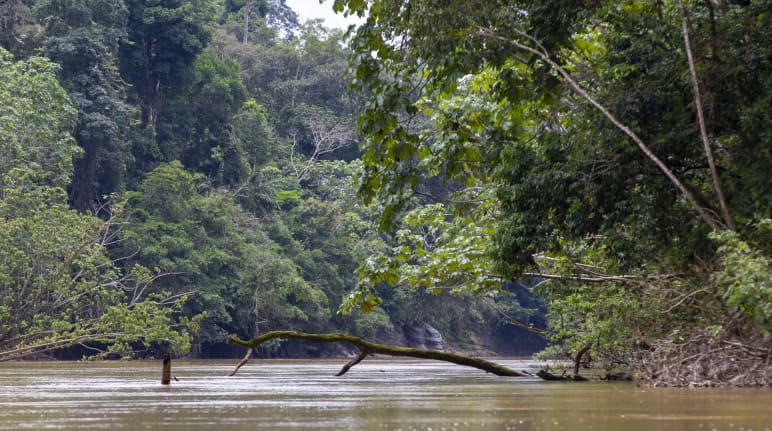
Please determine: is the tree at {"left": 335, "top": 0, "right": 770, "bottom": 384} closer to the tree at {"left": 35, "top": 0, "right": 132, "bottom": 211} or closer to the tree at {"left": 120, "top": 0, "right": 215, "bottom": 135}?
the tree at {"left": 35, "top": 0, "right": 132, "bottom": 211}

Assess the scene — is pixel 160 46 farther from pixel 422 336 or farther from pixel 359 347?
pixel 359 347

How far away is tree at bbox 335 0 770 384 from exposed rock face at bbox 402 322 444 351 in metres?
35.0

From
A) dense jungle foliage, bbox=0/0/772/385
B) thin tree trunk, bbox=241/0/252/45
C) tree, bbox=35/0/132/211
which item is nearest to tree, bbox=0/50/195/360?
dense jungle foliage, bbox=0/0/772/385

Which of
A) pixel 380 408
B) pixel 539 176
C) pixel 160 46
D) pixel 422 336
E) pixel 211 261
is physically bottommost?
pixel 380 408

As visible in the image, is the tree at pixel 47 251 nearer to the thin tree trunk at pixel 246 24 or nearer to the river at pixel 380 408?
the river at pixel 380 408

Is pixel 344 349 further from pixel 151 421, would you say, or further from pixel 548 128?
pixel 151 421

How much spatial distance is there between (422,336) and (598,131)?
3723 centimetres

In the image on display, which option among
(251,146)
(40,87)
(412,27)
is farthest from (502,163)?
(251,146)

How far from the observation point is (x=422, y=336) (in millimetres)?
47938

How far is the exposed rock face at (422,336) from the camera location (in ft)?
156

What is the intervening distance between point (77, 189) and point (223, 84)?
8293 mm

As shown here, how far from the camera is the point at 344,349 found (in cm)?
4319

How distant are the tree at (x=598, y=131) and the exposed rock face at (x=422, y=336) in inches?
1377

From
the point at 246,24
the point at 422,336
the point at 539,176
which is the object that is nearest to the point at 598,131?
the point at 539,176
